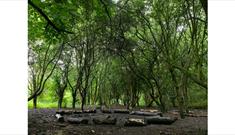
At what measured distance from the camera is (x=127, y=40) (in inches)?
507

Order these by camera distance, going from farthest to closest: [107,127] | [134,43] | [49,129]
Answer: [134,43] → [107,127] → [49,129]

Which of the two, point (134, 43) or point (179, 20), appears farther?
point (134, 43)

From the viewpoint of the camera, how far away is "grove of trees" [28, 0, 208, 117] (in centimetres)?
530

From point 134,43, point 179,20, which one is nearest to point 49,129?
point 179,20

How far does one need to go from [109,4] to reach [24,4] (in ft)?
9.66

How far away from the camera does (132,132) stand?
22.9 feet

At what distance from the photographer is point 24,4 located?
7.39ft

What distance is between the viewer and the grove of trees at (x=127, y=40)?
209 inches

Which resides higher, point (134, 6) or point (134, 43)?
point (134, 6)
